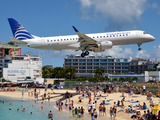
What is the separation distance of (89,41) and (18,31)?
15.9 meters

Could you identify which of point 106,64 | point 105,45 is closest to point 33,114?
point 105,45

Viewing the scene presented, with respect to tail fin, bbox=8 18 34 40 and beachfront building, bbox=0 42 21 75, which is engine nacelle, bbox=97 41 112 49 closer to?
tail fin, bbox=8 18 34 40

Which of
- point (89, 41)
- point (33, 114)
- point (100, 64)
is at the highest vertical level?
point (89, 41)

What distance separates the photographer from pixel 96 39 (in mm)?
41906

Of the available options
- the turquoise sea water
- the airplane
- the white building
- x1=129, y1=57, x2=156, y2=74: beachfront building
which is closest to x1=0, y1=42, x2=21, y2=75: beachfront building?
the white building

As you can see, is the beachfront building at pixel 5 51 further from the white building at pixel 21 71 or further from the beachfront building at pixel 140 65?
→ the beachfront building at pixel 140 65

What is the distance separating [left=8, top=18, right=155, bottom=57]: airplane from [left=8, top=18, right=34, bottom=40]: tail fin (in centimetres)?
150

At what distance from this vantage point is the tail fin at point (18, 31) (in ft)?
149

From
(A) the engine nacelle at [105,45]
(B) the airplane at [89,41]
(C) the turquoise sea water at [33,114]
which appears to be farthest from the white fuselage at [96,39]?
(C) the turquoise sea water at [33,114]

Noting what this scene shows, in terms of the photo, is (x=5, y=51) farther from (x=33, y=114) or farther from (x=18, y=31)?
(x=33, y=114)

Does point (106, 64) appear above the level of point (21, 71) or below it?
above

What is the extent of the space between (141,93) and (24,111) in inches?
993

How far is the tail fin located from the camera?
45362 millimetres

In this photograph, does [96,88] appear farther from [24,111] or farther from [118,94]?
[24,111]
